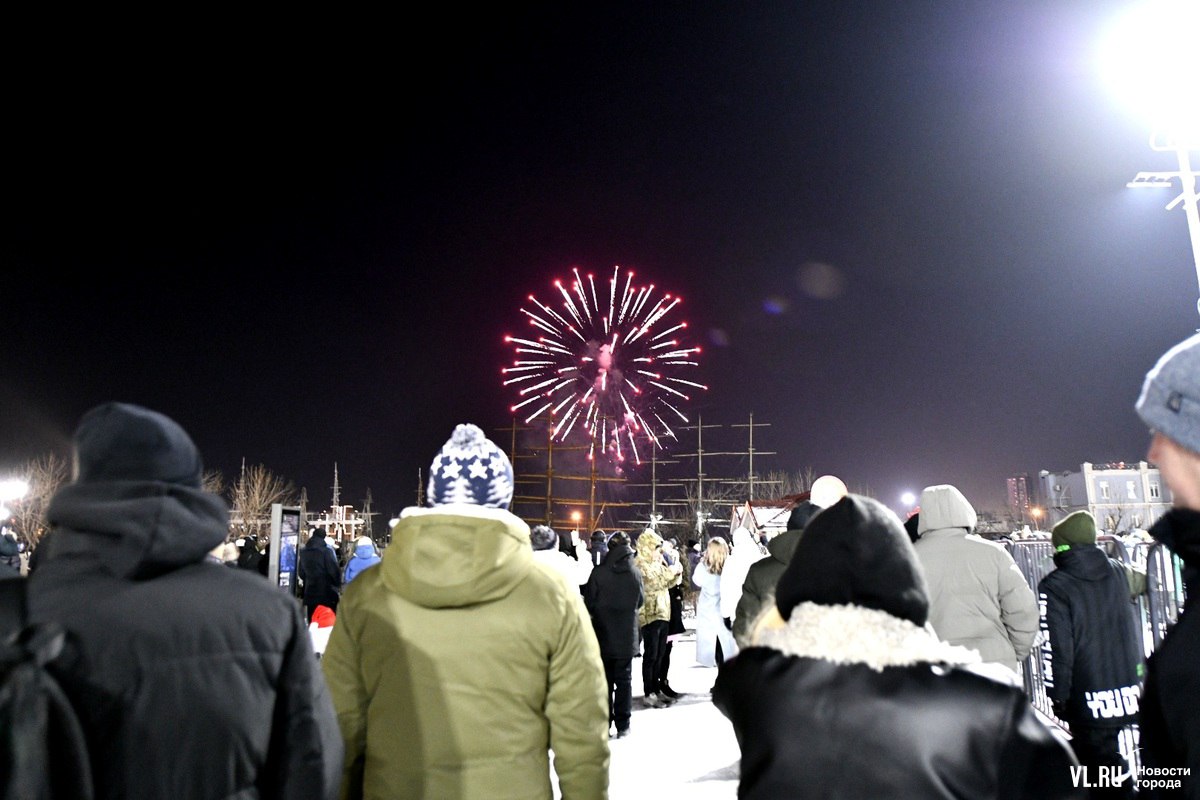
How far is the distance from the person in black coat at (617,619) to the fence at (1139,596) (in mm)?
4266

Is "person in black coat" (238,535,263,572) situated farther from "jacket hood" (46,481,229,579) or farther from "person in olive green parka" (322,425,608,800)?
"jacket hood" (46,481,229,579)

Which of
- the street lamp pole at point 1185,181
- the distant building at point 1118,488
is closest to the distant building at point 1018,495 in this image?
the distant building at point 1118,488

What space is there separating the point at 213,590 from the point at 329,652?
1032 mm

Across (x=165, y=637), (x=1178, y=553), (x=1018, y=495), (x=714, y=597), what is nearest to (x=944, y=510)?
(x=1178, y=553)

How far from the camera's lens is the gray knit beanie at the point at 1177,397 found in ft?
6.75

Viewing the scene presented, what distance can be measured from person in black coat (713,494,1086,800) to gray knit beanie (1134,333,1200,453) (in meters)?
0.77

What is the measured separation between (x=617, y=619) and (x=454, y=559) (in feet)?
21.4

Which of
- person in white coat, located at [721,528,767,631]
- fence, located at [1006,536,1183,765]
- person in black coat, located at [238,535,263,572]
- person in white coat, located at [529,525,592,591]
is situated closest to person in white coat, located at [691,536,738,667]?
person in white coat, located at [721,528,767,631]

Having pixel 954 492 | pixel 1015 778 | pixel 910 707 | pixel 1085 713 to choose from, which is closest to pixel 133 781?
pixel 910 707

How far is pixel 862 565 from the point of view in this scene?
2121 millimetres

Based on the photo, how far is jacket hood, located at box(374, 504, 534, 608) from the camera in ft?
9.38

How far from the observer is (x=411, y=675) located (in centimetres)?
289

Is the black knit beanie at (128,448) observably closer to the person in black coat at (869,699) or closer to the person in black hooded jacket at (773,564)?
the person in black coat at (869,699)

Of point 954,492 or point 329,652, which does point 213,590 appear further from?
point 954,492
